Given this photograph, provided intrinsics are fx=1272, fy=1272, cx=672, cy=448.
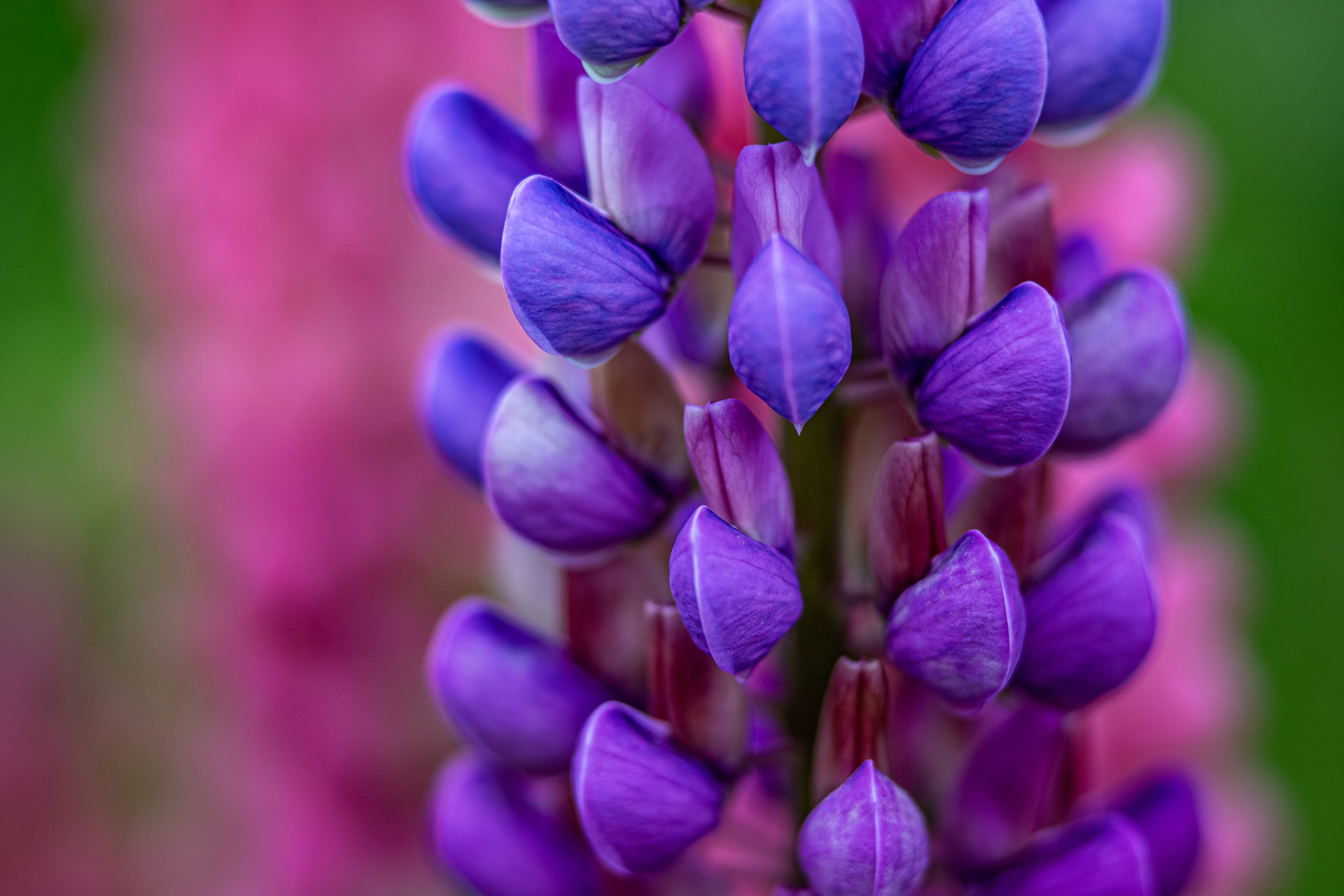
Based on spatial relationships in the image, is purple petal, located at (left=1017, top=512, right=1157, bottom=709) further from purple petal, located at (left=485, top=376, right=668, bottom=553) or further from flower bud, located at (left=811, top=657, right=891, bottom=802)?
purple petal, located at (left=485, top=376, right=668, bottom=553)

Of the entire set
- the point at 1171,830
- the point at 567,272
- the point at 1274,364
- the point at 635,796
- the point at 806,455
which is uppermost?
the point at 567,272

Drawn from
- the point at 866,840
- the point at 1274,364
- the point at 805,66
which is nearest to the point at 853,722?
the point at 866,840

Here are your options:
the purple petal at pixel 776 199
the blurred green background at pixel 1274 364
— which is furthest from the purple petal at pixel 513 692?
the blurred green background at pixel 1274 364

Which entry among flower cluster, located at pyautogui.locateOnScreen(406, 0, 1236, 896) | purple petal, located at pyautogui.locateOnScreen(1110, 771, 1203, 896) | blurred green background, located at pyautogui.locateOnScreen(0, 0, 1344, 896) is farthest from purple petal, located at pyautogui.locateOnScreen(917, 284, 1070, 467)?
blurred green background, located at pyautogui.locateOnScreen(0, 0, 1344, 896)

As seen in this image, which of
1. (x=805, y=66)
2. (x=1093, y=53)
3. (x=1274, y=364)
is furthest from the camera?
(x=1274, y=364)

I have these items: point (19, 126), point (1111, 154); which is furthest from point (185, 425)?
point (19, 126)

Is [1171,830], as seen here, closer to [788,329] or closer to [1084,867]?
[1084,867]
